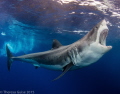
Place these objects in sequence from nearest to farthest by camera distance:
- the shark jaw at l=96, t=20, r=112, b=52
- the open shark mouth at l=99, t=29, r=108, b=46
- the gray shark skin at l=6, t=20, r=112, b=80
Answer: the shark jaw at l=96, t=20, r=112, b=52, the gray shark skin at l=6, t=20, r=112, b=80, the open shark mouth at l=99, t=29, r=108, b=46

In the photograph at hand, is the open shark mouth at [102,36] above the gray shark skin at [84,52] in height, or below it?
above

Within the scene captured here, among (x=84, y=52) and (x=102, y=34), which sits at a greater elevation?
A: (x=102, y=34)

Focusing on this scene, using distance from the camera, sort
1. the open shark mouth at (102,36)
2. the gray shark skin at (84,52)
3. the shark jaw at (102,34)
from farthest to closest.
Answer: the open shark mouth at (102,36) < the gray shark skin at (84,52) < the shark jaw at (102,34)

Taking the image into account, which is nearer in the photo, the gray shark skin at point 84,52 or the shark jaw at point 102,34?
the shark jaw at point 102,34

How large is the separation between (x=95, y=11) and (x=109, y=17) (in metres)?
2.54

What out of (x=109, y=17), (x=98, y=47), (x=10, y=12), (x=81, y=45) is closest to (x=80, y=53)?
(x=81, y=45)

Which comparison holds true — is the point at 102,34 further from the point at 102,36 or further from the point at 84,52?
the point at 84,52

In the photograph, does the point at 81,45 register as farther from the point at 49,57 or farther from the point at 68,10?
the point at 68,10

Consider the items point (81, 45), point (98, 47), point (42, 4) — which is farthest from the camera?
point (42, 4)

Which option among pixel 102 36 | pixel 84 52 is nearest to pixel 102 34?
pixel 102 36

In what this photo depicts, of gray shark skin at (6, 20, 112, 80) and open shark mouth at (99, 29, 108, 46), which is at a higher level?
open shark mouth at (99, 29, 108, 46)

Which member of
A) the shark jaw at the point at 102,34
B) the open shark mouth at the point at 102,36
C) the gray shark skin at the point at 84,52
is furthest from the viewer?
the open shark mouth at the point at 102,36

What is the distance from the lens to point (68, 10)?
→ 14.6 metres

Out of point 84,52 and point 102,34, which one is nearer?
point 102,34
